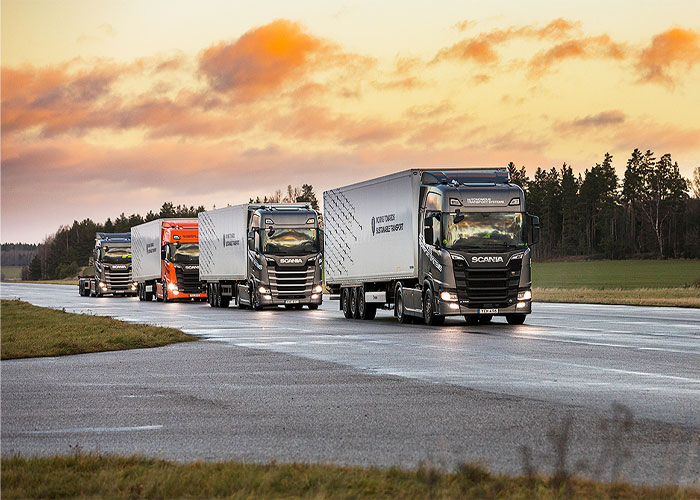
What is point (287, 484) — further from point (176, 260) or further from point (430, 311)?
point (176, 260)

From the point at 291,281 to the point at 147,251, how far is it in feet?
64.1

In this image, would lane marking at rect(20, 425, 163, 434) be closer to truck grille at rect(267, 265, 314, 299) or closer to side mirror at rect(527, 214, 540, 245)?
side mirror at rect(527, 214, 540, 245)

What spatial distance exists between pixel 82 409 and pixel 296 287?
28930 millimetres

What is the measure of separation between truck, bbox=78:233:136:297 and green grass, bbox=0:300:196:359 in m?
39.6

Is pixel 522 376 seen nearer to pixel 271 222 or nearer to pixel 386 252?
pixel 386 252

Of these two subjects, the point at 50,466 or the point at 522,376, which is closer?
the point at 50,466

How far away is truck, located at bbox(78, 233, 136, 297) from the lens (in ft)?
233

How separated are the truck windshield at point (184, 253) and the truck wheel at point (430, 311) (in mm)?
25696

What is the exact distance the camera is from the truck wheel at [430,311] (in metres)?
28.8

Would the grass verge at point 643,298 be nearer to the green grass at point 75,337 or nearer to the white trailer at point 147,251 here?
the white trailer at point 147,251

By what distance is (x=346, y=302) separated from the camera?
117ft

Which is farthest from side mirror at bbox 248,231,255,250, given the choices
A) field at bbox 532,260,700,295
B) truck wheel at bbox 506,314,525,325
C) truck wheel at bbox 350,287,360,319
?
field at bbox 532,260,700,295

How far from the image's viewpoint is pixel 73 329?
2661cm

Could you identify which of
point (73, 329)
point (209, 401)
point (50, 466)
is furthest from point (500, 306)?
point (50, 466)
